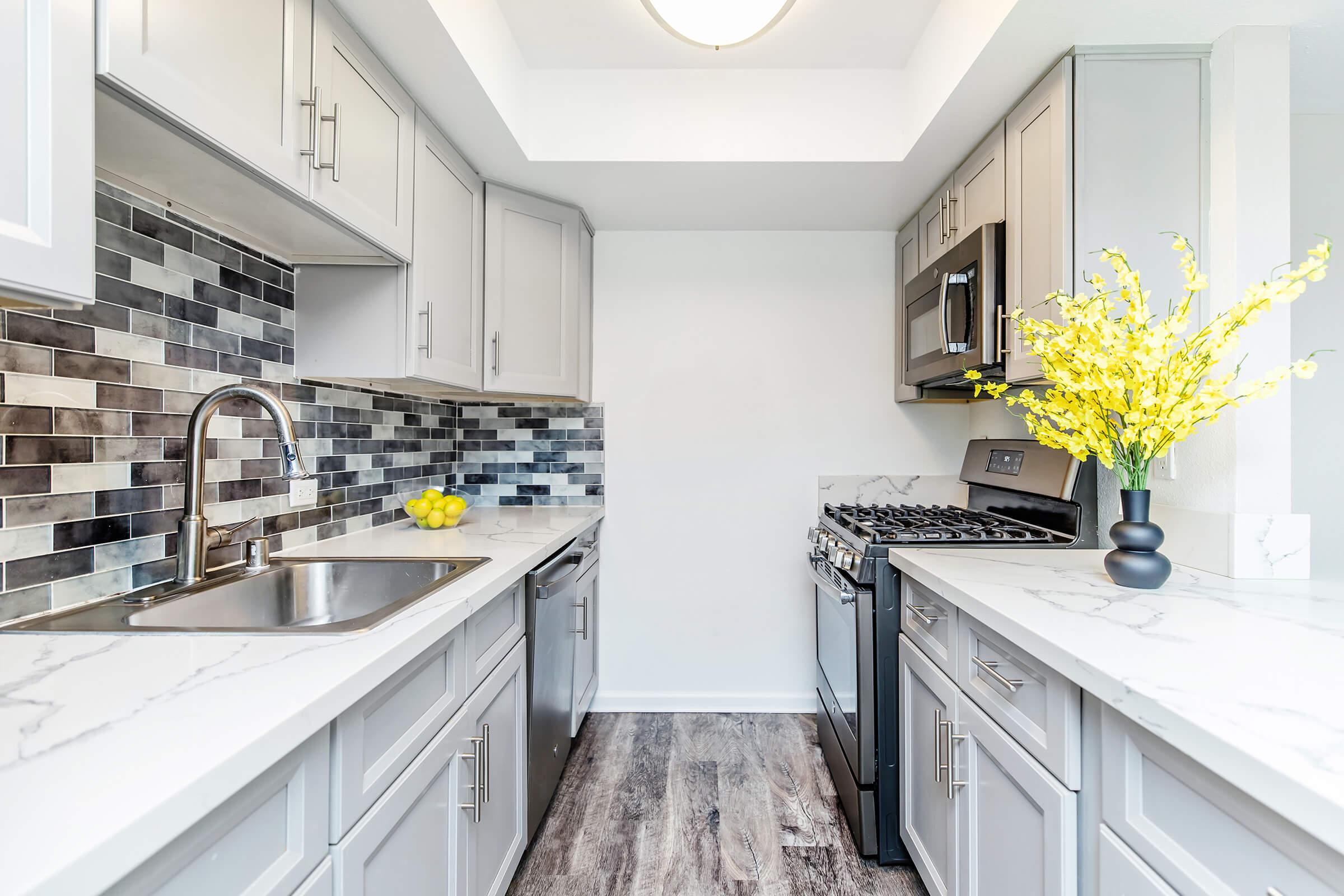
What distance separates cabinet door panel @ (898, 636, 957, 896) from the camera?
147 centimetres

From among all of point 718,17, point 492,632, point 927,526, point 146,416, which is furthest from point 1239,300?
point 146,416

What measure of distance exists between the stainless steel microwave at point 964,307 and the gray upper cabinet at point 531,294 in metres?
1.37

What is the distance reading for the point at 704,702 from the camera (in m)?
2.84

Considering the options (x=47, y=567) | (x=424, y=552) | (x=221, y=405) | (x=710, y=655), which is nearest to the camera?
(x=47, y=567)

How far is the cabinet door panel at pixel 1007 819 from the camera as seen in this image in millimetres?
1008

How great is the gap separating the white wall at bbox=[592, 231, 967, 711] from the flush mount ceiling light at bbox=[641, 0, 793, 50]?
4.46 feet

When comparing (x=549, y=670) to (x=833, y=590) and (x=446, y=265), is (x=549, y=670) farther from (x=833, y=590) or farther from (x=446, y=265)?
(x=446, y=265)

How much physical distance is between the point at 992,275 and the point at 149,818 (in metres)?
2.07

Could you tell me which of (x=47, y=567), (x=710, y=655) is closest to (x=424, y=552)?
(x=47, y=567)

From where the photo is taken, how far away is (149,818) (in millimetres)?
517

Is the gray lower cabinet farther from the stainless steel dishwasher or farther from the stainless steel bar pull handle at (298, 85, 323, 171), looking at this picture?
the stainless steel bar pull handle at (298, 85, 323, 171)

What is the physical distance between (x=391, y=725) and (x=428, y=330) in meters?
1.17

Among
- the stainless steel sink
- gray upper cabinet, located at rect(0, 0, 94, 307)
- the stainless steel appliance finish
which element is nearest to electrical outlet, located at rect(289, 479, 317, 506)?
the stainless steel sink

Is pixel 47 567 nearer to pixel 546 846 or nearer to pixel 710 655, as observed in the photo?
pixel 546 846
